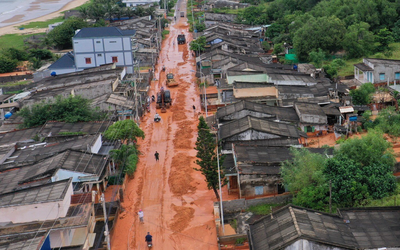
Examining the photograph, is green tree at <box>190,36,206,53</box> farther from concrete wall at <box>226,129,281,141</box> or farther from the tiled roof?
concrete wall at <box>226,129,281,141</box>

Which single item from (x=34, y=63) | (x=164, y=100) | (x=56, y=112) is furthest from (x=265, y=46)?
(x=56, y=112)

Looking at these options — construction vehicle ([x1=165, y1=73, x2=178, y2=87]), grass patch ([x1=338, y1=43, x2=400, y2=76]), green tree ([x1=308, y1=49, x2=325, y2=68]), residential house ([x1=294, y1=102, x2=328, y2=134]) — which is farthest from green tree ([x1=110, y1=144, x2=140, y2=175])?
green tree ([x1=308, y1=49, x2=325, y2=68])

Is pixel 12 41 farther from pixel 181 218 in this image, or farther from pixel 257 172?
pixel 257 172

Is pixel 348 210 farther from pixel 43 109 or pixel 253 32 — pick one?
pixel 253 32

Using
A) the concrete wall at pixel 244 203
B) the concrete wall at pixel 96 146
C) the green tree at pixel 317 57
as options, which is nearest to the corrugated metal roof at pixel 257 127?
the concrete wall at pixel 244 203

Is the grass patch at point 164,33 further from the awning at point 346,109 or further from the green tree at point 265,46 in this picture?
the awning at point 346,109
